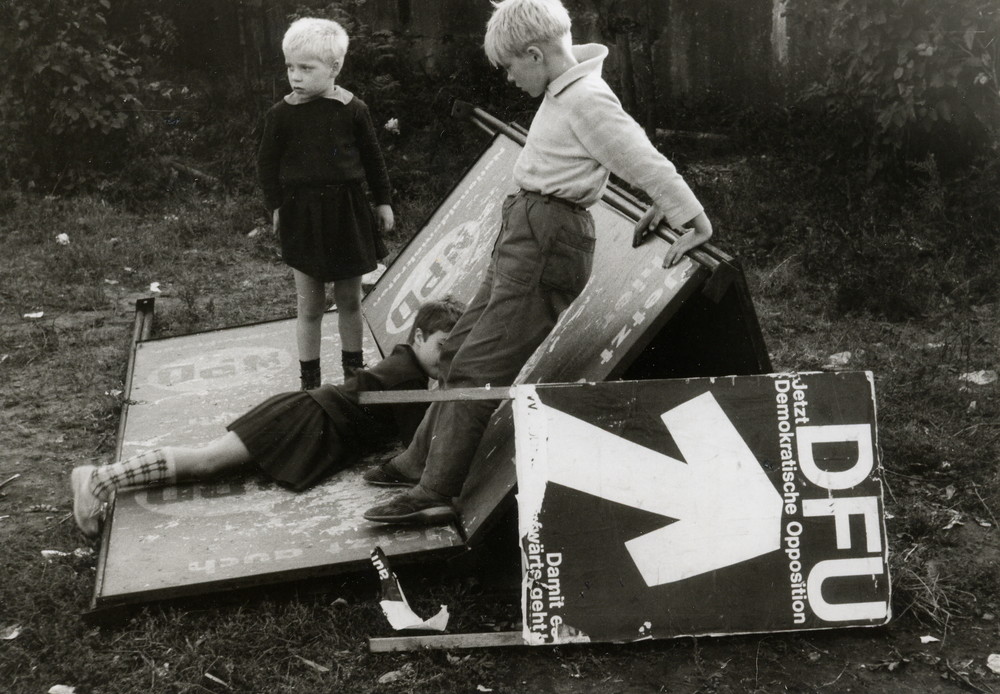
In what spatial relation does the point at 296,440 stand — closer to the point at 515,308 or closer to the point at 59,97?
the point at 515,308

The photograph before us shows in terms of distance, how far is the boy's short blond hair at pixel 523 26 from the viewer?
336cm

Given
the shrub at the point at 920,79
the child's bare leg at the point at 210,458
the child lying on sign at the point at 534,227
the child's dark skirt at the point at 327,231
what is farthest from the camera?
the shrub at the point at 920,79

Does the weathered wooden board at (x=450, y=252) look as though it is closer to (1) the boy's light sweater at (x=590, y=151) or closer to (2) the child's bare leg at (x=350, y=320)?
(2) the child's bare leg at (x=350, y=320)

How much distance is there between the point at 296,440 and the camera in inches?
155

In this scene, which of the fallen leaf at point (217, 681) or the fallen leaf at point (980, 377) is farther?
the fallen leaf at point (980, 377)

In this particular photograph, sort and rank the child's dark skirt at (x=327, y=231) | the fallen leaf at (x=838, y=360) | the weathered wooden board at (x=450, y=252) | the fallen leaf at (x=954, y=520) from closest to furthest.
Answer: the fallen leaf at (x=954, y=520)
the child's dark skirt at (x=327, y=231)
the weathered wooden board at (x=450, y=252)
the fallen leaf at (x=838, y=360)

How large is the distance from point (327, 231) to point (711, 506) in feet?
7.60

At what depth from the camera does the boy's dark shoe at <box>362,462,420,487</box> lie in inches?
151

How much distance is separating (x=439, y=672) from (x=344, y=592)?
1.70 feet

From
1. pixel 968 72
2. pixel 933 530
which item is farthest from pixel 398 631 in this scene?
pixel 968 72

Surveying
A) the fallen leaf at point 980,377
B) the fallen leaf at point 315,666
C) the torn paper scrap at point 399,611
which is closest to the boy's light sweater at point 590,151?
the torn paper scrap at point 399,611

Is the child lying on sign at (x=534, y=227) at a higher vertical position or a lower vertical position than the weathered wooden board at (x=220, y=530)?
higher

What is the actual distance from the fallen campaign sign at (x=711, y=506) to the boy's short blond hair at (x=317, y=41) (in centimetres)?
218

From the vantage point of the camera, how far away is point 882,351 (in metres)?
5.15
